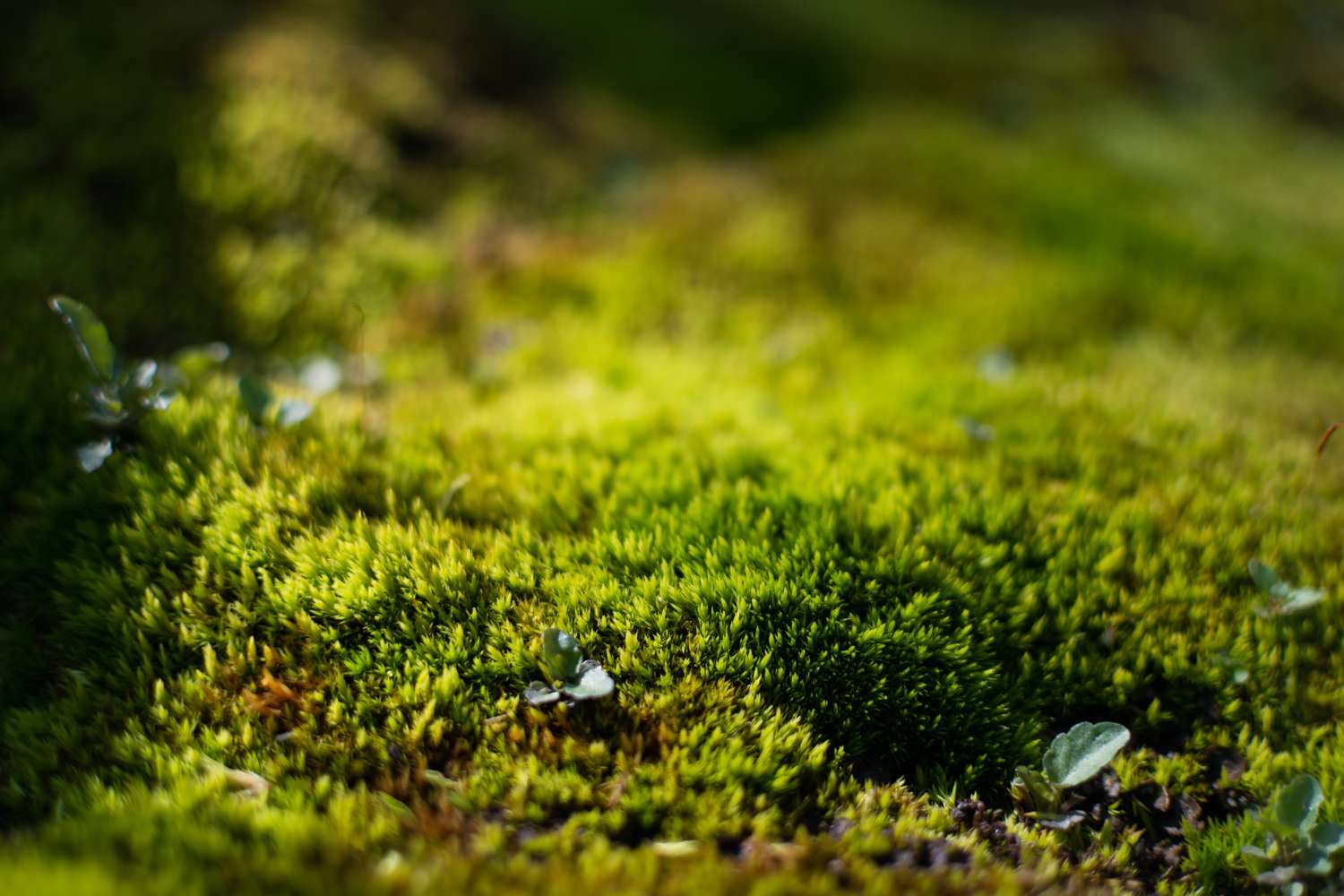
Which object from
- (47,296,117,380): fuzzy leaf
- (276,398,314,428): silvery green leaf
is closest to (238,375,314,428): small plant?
(276,398,314,428): silvery green leaf

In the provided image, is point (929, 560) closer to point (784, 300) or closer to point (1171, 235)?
point (784, 300)

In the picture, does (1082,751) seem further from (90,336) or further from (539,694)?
(90,336)

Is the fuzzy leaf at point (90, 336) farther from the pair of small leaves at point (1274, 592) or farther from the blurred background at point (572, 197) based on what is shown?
the pair of small leaves at point (1274, 592)

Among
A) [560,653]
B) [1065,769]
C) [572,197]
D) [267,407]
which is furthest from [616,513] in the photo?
[572,197]

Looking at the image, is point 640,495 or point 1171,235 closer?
point 640,495

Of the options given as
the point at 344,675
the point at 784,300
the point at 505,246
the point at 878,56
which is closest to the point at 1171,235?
the point at 784,300

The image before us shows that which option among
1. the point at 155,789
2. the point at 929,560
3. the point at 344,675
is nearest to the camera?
the point at 155,789

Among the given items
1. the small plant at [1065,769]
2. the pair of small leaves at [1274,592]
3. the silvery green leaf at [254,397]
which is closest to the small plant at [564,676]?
the small plant at [1065,769]
